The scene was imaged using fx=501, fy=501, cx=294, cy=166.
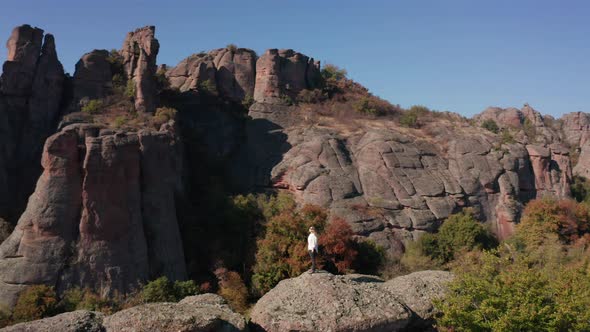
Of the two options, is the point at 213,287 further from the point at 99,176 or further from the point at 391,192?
the point at 391,192

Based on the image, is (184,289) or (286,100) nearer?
(184,289)

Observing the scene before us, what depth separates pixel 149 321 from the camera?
1413 cm

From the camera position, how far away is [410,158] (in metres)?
43.1

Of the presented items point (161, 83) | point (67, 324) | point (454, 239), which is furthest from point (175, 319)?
point (161, 83)

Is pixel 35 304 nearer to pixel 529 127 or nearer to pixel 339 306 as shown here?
pixel 339 306

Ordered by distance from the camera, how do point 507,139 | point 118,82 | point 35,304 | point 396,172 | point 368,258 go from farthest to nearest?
point 507,139
point 396,172
point 118,82
point 368,258
point 35,304

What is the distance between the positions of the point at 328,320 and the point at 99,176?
50.0ft

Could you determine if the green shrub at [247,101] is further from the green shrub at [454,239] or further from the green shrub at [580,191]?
the green shrub at [580,191]

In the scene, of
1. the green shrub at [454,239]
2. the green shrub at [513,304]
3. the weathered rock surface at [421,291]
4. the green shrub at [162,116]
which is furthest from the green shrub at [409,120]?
the green shrub at [513,304]

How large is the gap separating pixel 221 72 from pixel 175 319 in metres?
40.3

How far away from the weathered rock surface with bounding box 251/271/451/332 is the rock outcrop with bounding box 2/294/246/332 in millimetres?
→ 1904

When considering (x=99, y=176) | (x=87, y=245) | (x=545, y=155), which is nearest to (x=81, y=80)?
(x=99, y=176)

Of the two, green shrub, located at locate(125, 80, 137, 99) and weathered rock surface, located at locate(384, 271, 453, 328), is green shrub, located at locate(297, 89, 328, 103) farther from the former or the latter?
weathered rock surface, located at locate(384, 271, 453, 328)

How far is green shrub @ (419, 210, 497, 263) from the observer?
112 ft
